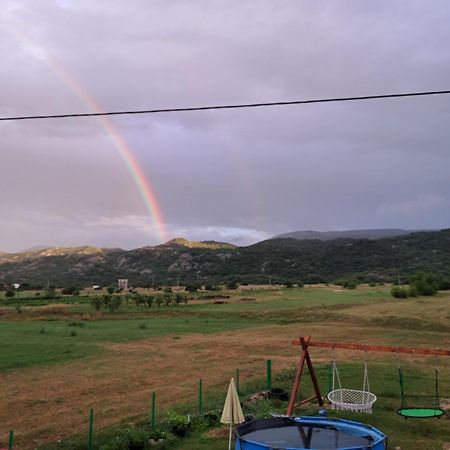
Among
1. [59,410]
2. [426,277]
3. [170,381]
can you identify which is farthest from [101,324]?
[426,277]

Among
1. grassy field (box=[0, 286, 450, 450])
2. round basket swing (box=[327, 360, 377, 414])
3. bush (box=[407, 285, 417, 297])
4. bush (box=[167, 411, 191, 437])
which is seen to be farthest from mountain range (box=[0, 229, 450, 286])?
bush (box=[167, 411, 191, 437])

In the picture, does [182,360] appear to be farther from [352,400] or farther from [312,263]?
[312,263]

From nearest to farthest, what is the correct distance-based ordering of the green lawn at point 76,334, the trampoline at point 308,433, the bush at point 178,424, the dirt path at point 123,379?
1. the trampoline at point 308,433
2. the bush at point 178,424
3. the dirt path at point 123,379
4. the green lawn at point 76,334

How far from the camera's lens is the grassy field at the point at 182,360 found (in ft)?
57.1

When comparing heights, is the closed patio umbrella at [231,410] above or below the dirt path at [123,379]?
above

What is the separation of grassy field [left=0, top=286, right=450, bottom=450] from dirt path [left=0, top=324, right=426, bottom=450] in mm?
56

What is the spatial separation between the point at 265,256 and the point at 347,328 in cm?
13902

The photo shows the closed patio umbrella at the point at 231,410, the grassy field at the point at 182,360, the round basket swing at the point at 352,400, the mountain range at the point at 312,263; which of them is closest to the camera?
the closed patio umbrella at the point at 231,410

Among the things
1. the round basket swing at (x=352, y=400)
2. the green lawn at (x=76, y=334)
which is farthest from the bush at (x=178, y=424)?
the green lawn at (x=76, y=334)

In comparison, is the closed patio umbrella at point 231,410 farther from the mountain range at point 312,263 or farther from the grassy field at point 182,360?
the mountain range at point 312,263

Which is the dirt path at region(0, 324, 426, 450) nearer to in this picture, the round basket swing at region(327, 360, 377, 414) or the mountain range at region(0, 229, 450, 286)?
the round basket swing at region(327, 360, 377, 414)

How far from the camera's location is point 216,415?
16156 mm

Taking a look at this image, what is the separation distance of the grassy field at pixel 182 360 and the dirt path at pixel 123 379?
0.18 ft

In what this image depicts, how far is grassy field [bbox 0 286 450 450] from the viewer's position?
17.4 m
